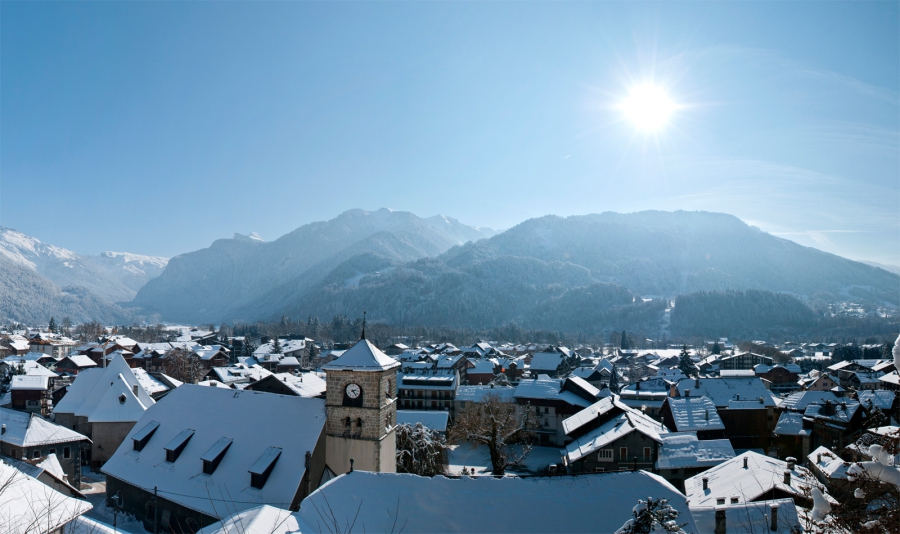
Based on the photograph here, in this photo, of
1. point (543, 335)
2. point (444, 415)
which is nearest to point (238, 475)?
point (444, 415)

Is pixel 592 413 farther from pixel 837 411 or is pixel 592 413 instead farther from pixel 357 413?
pixel 357 413

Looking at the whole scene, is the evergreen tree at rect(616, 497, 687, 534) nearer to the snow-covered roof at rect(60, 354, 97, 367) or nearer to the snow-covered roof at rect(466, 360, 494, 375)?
the snow-covered roof at rect(466, 360, 494, 375)

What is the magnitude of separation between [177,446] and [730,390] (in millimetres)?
45444

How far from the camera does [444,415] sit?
4428 cm

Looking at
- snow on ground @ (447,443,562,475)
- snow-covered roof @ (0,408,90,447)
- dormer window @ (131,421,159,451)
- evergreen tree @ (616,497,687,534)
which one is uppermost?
evergreen tree @ (616,497,687,534)

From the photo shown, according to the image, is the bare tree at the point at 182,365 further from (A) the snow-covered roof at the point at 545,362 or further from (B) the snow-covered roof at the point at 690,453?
(B) the snow-covered roof at the point at 690,453

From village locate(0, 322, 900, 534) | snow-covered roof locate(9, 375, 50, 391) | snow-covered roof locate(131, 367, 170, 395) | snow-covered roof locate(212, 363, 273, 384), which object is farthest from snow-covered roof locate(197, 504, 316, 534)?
snow-covered roof locate(9, 375, 50, 391)

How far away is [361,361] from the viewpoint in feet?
71.8

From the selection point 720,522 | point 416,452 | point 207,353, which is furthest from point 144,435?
point 207,353

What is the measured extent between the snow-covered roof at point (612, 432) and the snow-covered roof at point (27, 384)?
175 feet

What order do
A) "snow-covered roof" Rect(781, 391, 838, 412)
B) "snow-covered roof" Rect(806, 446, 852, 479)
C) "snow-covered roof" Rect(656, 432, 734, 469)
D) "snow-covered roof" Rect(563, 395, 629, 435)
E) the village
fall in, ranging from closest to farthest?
the village, "snow-covered roof" Rect(806, 446, 852, 479), "snow-covered roof" Rect(656, 432, 734, 469), "snow-covered roof" Rect(563, 395, 629, 435), "snow-covered roof" Rect(781, 391, 838, 412)

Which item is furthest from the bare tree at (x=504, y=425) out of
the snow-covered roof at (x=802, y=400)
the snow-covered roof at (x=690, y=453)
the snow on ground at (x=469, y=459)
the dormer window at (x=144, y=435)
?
the snow-covered roof at (x=802, y=400)

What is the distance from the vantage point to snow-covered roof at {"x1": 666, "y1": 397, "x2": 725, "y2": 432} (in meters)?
39.0

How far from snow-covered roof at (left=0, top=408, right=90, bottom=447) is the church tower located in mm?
20601
